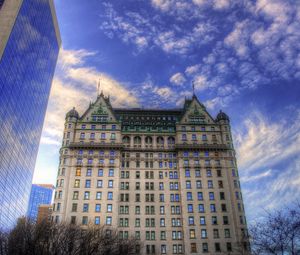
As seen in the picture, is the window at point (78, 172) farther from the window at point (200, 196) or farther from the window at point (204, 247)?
the window at point (204, 247)

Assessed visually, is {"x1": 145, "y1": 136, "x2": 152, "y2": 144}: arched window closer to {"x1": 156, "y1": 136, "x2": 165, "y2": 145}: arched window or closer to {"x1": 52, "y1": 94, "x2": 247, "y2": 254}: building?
{"x1": 52, "y1": 94, "x2": 247, "y2": 254}: building

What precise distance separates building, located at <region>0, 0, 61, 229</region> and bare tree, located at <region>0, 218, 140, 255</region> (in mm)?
48583

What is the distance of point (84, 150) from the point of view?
3686 inches

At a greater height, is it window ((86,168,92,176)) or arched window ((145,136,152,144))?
arched window ((145,136,152,144))

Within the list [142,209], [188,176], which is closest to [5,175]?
[142,209]

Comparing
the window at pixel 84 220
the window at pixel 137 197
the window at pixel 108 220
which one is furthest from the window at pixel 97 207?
the window at pixel 137 197

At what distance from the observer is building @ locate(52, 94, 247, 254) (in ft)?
271

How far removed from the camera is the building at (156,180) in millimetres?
82688

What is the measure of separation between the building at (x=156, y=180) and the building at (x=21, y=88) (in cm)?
1919

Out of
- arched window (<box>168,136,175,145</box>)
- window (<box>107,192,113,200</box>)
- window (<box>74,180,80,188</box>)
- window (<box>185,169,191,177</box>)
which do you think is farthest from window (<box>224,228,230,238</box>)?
window (<box>74,180,80,188</box>)

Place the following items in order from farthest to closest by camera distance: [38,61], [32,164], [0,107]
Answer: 1. [32,164]
2. [38,61]
3. [0,107]

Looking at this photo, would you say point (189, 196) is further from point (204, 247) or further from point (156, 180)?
point (204, 247)

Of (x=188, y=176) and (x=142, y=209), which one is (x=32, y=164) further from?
(x=188, y=176)

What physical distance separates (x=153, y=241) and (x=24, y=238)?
42.1 meters
